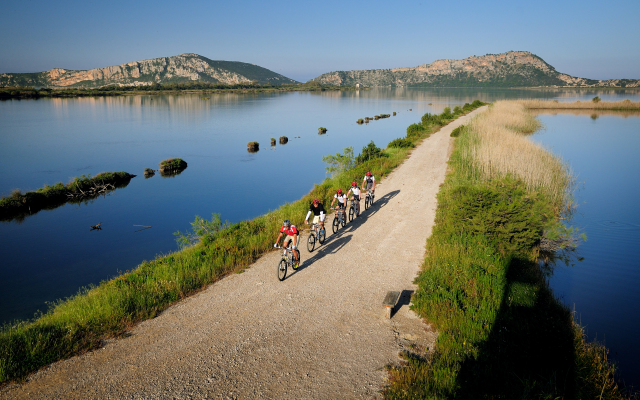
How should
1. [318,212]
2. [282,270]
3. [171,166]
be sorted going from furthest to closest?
[171,166] < [318,212] < [282,270]

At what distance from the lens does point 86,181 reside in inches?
1182

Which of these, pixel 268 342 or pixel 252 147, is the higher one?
pixel 252 147

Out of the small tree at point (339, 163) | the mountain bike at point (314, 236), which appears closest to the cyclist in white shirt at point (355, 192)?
the mountain bike at point (314, 236)

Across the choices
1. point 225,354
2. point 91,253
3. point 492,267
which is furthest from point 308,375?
point 91,253

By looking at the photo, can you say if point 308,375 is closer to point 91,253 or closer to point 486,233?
point 486,233

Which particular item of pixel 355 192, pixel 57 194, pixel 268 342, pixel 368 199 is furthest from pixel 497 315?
pixel 57 194

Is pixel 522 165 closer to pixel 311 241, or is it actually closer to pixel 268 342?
pixel 311 241

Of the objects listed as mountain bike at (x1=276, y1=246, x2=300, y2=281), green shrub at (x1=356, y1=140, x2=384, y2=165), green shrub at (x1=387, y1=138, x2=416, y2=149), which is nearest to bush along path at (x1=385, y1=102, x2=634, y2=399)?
mountain bike at (x1=276, y1=246, x2=300, y2=281)

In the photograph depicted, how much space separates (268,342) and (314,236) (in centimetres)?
629

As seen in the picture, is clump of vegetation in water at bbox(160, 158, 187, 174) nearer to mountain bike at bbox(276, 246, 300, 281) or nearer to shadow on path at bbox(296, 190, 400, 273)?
shadow on path at bbox(296, 190, 400, 273)

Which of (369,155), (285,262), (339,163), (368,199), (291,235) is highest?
(369,155)

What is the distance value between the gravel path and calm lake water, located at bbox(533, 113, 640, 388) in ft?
19.0

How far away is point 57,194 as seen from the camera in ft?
91.6

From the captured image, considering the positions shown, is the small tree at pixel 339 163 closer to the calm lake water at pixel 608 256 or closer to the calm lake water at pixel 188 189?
the calm lake water at pixel 188 189
